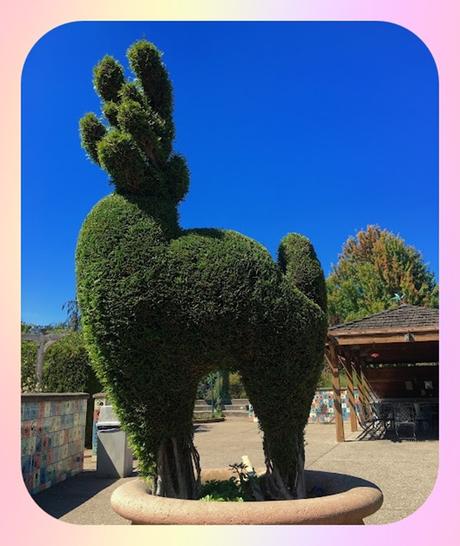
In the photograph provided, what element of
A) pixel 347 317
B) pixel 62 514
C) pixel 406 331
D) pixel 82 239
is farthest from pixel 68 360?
pixel 347 317

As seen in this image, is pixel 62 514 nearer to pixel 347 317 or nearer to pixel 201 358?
pixel 201 358

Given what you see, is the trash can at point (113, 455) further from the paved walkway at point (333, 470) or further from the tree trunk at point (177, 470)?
the tree trunk at point (177, 470)

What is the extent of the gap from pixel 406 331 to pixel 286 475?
8.64m

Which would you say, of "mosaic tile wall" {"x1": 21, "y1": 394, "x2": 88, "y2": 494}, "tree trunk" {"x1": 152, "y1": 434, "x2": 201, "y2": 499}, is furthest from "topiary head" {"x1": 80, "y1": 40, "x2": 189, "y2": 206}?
"mosaic tile wall" {"x1": 21, "y1": 394, "x2": 88, "y2": 494}

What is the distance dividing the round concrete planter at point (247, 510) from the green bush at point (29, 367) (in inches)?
438

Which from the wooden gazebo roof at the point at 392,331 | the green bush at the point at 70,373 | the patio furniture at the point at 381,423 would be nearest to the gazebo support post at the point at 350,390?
the wooden gazebo roof at the point at 392,331

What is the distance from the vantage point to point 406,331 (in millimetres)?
11898

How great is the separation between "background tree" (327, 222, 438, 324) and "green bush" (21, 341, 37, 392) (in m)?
17.9

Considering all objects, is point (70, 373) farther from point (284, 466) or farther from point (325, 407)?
point (325, 407)

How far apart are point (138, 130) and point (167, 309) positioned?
4.65 feet

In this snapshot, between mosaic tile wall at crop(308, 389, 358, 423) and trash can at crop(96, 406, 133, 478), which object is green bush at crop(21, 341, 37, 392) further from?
mosaic tile wall at crop(308, 389, 358, 423)

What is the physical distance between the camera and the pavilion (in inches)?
482

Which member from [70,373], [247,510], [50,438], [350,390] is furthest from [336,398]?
[247,510]

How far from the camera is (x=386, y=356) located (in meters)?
17.5
